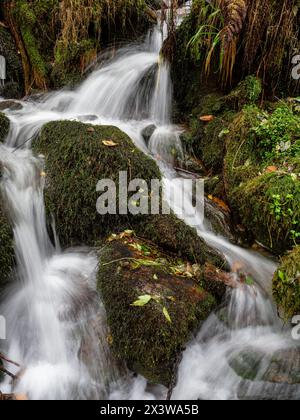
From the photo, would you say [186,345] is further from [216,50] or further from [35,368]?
[216,50]

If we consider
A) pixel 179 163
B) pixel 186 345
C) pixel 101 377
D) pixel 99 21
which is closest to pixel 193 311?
pixel 186 345

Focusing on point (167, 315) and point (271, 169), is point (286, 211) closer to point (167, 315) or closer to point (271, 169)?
point (271, 169)

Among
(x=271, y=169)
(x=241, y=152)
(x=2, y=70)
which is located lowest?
(x=271, y=169)

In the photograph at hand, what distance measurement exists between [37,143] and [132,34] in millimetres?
3857

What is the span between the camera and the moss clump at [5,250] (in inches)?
145

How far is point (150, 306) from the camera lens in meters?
3.09

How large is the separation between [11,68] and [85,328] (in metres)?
5.57

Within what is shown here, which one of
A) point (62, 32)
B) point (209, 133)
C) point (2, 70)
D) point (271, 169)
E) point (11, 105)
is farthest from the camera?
point (2, 70)

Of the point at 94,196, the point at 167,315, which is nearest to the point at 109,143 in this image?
the point at 94,196

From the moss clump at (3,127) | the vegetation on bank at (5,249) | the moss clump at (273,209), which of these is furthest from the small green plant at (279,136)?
the moss clump at (3,127)

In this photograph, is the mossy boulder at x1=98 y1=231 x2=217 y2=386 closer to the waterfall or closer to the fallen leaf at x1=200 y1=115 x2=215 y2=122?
the fallen leaf at x1=200 y1=115 x2=215 y2=122

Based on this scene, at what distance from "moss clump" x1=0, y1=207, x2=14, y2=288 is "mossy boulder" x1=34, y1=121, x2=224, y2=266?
518 millimetres

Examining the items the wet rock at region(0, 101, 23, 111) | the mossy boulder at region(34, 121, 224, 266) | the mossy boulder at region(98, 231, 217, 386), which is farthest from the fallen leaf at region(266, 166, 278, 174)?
the wet rock at region(0, 101, 23, 111)

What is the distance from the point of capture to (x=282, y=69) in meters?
5.30
